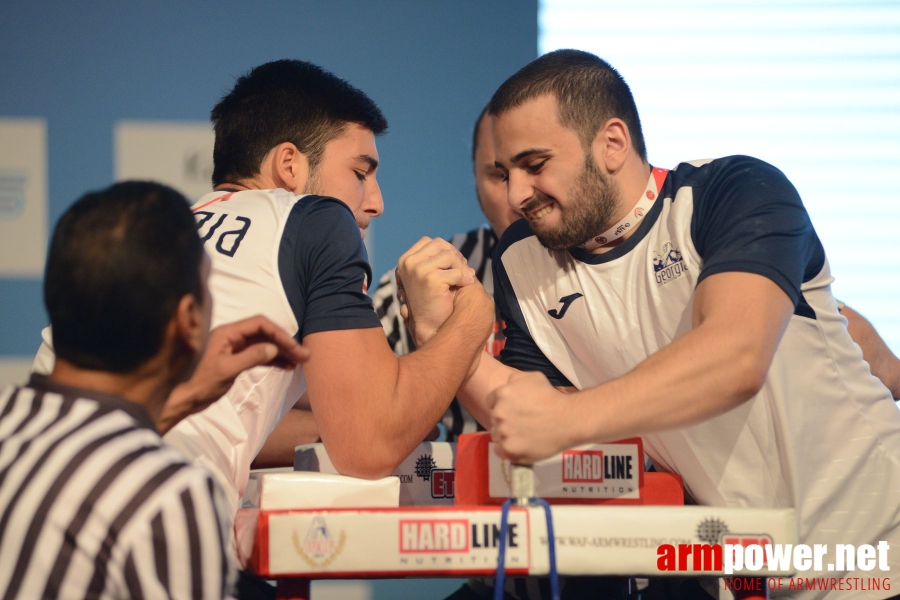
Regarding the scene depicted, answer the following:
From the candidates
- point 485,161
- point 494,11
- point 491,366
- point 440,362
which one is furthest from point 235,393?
point 494,11

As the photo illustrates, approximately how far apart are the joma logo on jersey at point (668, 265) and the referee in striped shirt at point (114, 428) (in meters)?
0.93

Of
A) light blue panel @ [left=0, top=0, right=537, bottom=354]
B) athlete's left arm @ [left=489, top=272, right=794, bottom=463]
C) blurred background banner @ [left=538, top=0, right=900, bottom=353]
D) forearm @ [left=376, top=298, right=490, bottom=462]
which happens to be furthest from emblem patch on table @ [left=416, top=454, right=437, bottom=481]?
blurred background banner @ [left=538, top=0, right=900, bottom=353]

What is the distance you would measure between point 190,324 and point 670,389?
67 centimetres

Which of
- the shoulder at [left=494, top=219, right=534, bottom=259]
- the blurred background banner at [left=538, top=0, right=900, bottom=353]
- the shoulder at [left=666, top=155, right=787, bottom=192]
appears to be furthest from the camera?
the blurred background banner at [left=538, top=0, right=900, bottom=353]

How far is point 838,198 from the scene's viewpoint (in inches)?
121

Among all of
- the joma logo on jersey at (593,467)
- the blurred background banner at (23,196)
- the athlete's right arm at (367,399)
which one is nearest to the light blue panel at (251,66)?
the blurred background banner at (23,196)

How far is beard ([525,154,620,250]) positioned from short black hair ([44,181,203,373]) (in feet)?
3.14

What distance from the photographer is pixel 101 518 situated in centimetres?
81

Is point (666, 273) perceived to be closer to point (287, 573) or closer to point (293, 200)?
point (293, 200)

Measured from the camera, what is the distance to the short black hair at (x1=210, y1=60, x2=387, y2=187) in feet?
5.85

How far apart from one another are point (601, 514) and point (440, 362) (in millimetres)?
486

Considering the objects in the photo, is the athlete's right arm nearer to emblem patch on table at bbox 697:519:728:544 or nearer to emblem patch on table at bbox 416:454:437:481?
emblem patch on table at bbox 416:454:437:481

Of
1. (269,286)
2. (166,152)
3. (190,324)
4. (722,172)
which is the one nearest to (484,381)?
(269,286)

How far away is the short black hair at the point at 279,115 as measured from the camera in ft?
5.85
